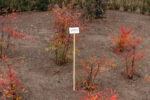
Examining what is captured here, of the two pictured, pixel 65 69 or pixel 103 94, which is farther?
pixel 65 69

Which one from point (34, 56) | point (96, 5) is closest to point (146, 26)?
point (96, 5)

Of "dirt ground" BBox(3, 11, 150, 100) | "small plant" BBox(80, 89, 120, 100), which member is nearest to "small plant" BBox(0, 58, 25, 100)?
"dirt ground" BBox(3, 11, 150, 100)

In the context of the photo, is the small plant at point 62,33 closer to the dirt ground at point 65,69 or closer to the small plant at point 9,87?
the dirt ground at point 65,69

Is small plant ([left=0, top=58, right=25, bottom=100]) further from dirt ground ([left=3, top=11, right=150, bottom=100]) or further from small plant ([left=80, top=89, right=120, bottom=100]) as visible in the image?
small plant ([left=80, top=89, right=120, bottom=100])

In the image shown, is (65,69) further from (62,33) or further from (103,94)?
(103,94)

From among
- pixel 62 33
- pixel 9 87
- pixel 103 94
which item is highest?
pixel 62 33

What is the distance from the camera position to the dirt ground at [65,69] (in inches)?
153

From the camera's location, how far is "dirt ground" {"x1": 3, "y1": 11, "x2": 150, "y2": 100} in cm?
388

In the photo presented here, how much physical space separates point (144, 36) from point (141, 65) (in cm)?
217

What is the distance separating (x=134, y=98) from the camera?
12.4 ft

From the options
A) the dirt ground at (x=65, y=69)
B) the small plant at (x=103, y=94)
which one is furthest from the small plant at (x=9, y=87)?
the small plant at (x=103, y=94)

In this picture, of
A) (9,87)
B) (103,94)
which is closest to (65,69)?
(103,94)

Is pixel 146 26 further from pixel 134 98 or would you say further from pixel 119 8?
pixel 134 98

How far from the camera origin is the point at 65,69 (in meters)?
4.58
